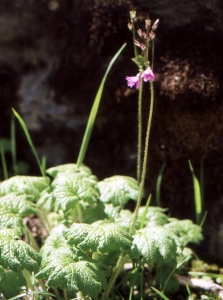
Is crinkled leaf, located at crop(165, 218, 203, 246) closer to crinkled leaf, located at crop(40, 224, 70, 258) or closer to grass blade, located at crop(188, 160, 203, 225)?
grass blade, located at crop(188, 160, 203, 225)

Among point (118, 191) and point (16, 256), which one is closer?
point (16, 256)

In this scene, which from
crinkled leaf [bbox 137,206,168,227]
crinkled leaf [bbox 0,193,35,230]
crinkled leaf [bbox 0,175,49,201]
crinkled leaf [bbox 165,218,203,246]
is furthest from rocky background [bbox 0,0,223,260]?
crinkled leaf [bbox 0,193,35,230]

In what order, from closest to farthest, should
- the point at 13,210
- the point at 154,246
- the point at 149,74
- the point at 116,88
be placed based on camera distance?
the point at 149,74 < the point at 154,246 < the point at 13,210 < the point at 116,88

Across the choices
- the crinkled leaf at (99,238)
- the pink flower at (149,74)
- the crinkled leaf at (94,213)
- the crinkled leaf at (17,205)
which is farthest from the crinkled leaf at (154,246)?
the pink flower at (149,74)

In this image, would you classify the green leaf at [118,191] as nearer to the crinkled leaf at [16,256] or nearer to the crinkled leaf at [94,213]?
the crinkled leaf at [94,213]

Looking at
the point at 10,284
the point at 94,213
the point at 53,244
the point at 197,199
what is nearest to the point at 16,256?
the point at 10,284

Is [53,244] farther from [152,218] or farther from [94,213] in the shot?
[152,218]

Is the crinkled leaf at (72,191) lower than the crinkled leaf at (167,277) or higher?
higher
